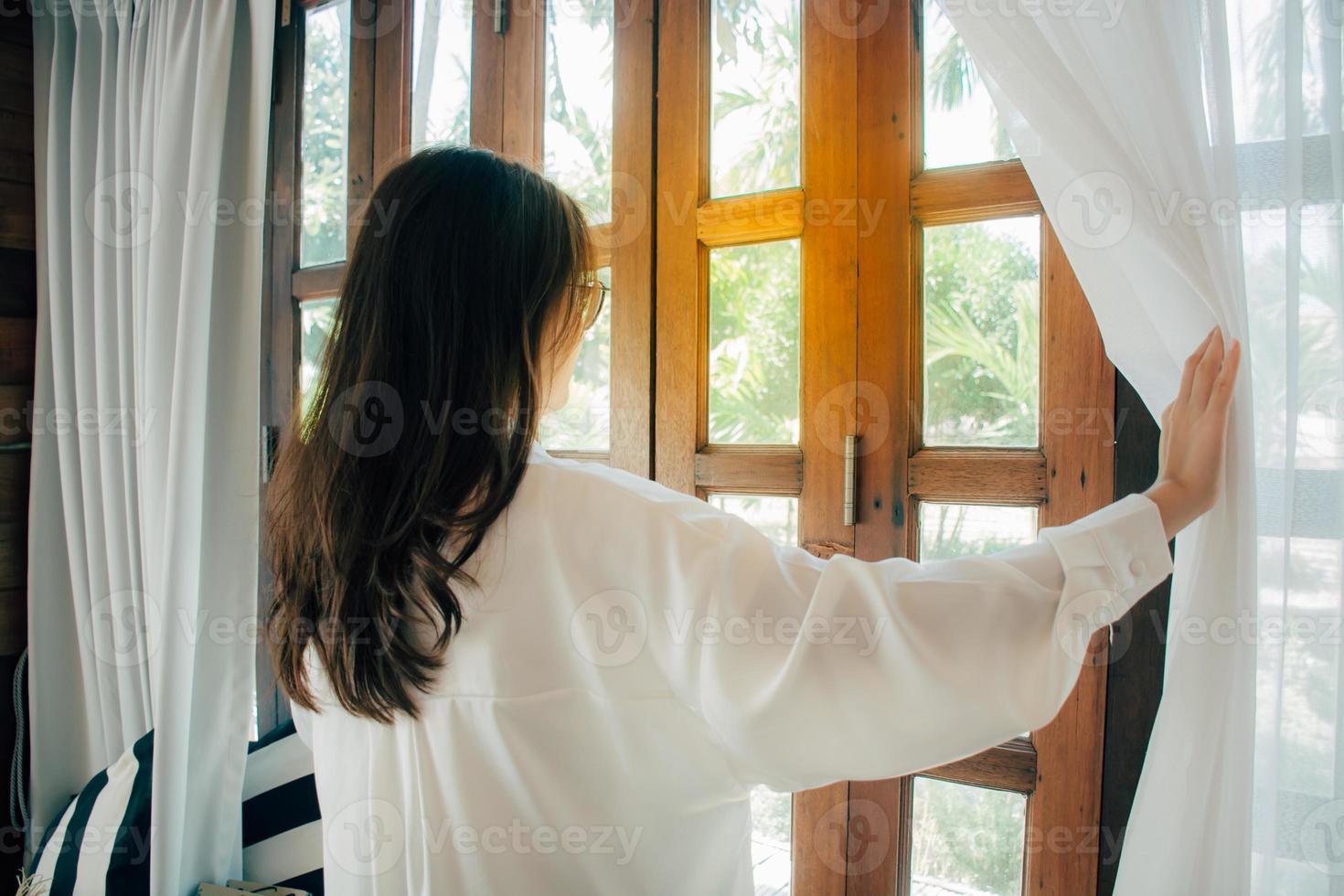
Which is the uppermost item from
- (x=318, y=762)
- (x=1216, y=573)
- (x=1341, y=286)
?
(x=1341, y=286)

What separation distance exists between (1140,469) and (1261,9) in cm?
49

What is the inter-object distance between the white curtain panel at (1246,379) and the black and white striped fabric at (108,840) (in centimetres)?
166

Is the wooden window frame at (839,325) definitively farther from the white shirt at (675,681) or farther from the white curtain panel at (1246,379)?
the white shirt at (675,681)

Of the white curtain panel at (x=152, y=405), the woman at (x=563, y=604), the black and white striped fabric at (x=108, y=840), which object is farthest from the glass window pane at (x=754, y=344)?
the black and white striped fabric at (x=108, y=840)

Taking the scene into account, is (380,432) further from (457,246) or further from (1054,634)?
(1054,634)

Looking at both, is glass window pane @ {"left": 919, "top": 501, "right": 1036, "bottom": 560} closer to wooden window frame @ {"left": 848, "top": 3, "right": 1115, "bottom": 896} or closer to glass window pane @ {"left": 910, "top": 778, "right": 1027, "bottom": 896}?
wooden window frame @ {"left": 848, "top": 3, "right": 1115, "bottom": 896}

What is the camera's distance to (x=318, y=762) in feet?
3.14

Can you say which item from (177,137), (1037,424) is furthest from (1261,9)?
(177,137)

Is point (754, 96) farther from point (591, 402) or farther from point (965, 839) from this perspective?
point (965, 839)

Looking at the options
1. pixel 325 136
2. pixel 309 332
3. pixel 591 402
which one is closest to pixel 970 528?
pixel 591 402

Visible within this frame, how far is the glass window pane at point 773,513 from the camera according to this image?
1.21 metres

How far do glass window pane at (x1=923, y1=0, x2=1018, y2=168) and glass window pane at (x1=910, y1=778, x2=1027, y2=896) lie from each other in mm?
848

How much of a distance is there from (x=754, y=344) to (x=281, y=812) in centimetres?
130

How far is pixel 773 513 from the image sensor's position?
1.23 metres
